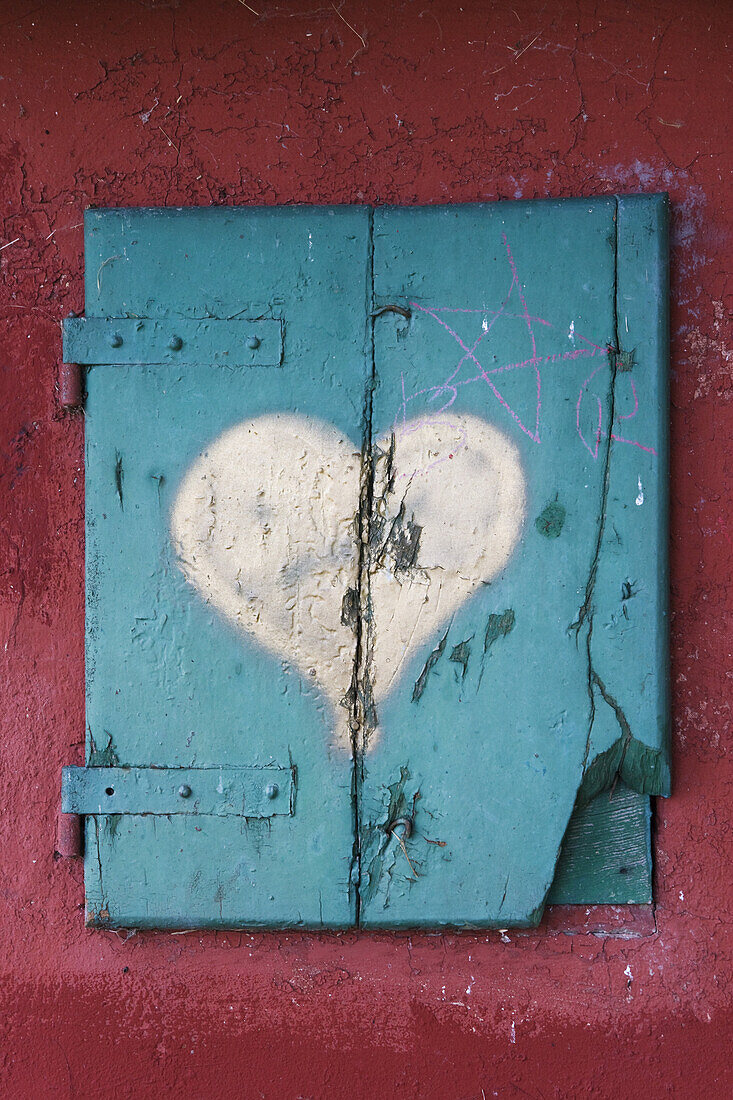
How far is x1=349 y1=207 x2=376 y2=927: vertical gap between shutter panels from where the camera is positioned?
5.67 ft

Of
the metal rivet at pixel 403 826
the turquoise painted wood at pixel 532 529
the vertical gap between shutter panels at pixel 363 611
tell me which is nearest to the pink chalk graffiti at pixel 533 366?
the turquoise painted wood at pixel 532 529

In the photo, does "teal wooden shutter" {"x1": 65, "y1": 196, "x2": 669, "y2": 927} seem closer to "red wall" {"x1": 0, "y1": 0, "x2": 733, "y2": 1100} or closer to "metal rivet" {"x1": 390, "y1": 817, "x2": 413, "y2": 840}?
"metal rivet" {"x1": 390, "y1": 817, "x2": 413, "y2": 840}

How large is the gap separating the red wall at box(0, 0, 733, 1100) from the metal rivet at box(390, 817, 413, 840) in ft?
1.06

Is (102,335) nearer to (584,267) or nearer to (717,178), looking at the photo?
(584,267)

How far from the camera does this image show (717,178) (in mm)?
1783

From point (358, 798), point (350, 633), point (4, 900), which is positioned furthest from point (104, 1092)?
point (350, 633)

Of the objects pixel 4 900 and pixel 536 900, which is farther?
pixel 4 900

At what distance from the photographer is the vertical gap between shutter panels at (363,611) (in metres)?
1.73

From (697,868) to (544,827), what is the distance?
16.1 inches

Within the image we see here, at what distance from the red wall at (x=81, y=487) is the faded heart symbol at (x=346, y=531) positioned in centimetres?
43

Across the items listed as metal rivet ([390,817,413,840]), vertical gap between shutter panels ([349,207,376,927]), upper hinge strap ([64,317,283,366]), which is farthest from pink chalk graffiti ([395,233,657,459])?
metal rivet ([390,817,413,840])

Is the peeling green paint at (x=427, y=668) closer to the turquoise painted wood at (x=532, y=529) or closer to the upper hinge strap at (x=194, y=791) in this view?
the turquoise painted wood at (x=532, y=529)

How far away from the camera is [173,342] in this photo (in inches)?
68.5

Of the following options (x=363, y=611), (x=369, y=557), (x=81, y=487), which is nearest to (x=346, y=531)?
(x=369, y=557)
